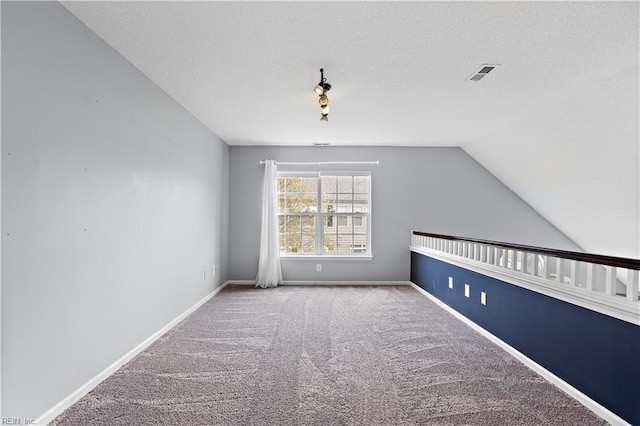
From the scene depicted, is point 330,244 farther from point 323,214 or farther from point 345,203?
point 345,203

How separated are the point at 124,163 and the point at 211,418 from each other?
1932mm

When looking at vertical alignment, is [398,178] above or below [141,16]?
below

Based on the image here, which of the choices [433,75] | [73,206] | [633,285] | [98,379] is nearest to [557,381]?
[633,285]

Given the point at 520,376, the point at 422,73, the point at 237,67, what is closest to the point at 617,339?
the point at 520,376

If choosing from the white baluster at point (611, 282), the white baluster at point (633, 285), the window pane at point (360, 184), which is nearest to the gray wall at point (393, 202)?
the window pane at point (360, 184)

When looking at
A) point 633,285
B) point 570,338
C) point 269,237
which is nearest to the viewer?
point 633,285

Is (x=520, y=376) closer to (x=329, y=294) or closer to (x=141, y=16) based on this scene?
(x=329, y=294)

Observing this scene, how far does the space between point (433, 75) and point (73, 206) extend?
2.85m

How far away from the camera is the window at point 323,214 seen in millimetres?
6059

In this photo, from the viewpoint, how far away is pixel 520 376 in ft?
8.55

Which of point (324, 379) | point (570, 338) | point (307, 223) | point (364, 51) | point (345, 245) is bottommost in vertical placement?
point (324, 379)

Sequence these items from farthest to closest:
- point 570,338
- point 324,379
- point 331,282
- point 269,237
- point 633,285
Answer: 1. point 331,282
2. point 269,237
3. point 324,379
4. point 570,338
5. point 633,285

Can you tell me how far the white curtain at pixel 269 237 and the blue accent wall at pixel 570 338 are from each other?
3047 mm

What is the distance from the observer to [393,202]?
596 centimetres
